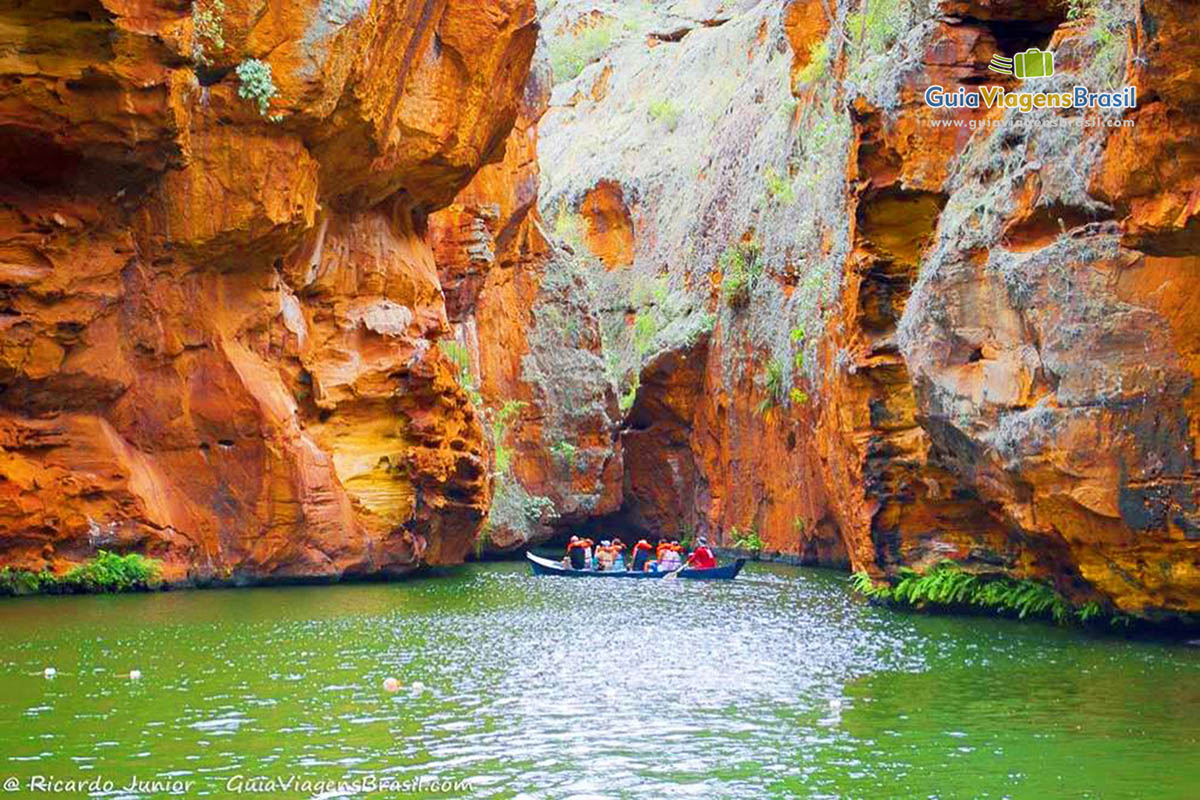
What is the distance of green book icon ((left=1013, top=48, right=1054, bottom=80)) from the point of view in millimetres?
22453

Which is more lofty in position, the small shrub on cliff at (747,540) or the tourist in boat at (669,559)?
the small shrub on cliff at (747,540)

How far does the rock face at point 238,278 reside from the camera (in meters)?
24.3

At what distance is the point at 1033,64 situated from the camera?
23.3m

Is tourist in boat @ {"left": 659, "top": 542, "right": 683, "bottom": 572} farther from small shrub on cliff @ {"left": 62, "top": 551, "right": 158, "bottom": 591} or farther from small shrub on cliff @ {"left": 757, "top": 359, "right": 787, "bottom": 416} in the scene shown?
small shrub on cliff @ {"left": 62, "top": 551, "right": 158, "bottom": 591}

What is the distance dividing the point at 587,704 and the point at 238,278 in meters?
16.4

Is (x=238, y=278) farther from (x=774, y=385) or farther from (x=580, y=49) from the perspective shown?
(x=580, y=49)

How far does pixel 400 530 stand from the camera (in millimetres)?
31891

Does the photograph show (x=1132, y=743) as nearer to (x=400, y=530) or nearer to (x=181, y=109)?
(x=181, y=109)

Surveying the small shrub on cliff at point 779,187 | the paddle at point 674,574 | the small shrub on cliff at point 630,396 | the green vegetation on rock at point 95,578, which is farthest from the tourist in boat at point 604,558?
the green vegetation on rock at point 95,578

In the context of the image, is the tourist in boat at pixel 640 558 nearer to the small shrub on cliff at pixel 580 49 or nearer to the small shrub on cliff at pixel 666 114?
the small shrub on cliff at pixel 666 114

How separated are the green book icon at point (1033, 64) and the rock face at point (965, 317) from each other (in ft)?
1.57

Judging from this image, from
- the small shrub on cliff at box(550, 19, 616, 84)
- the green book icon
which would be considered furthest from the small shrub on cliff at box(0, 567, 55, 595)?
the small shrub on cliff at box(550, 19, 616, 84)

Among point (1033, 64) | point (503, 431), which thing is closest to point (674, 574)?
point (503, 431)

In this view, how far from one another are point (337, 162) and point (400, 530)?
799 centimetres
